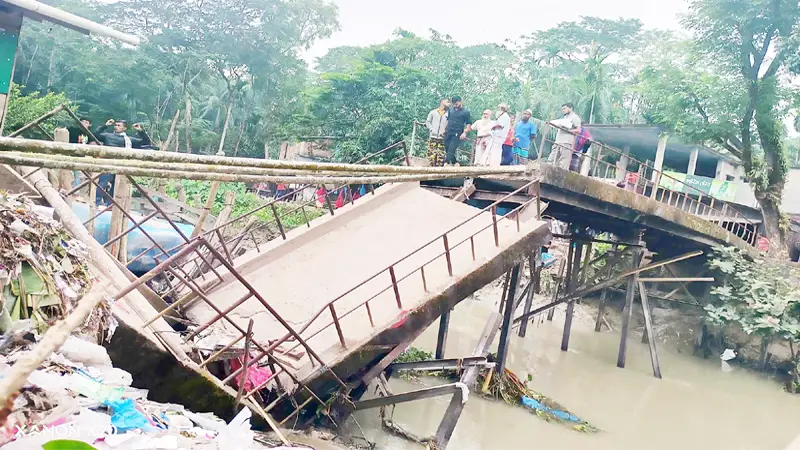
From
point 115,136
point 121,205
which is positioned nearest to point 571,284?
point 121,205

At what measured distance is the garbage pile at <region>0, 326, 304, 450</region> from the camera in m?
2.31

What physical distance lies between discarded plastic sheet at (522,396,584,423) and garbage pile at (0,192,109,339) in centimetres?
650

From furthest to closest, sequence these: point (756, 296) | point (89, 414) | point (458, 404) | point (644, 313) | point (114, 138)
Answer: point (756, 296)
point (644, 313)
point (114, 138)
point (458, 404)
point (89, 414)

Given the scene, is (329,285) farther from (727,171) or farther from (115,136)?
(727,171)

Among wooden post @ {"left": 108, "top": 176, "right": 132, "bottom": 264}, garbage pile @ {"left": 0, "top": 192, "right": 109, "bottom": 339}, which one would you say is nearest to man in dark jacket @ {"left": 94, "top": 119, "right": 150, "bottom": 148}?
wooden post @ {"left": 108, "top": 176, "right": 132, "bottom": 264}

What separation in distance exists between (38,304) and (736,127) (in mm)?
15676

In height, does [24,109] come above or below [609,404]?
above

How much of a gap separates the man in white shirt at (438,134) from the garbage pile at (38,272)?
7.41 meters

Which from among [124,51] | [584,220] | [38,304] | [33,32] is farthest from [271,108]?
[38,304]

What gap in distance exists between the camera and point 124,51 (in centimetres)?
2341

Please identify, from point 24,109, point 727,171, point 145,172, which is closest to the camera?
point 145,172

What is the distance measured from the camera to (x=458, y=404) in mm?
5664

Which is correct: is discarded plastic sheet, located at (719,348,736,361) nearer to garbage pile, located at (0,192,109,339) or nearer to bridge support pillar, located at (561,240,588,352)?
bridge support pillar, located at (561,240,588,352)

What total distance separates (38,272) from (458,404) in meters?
4.04
